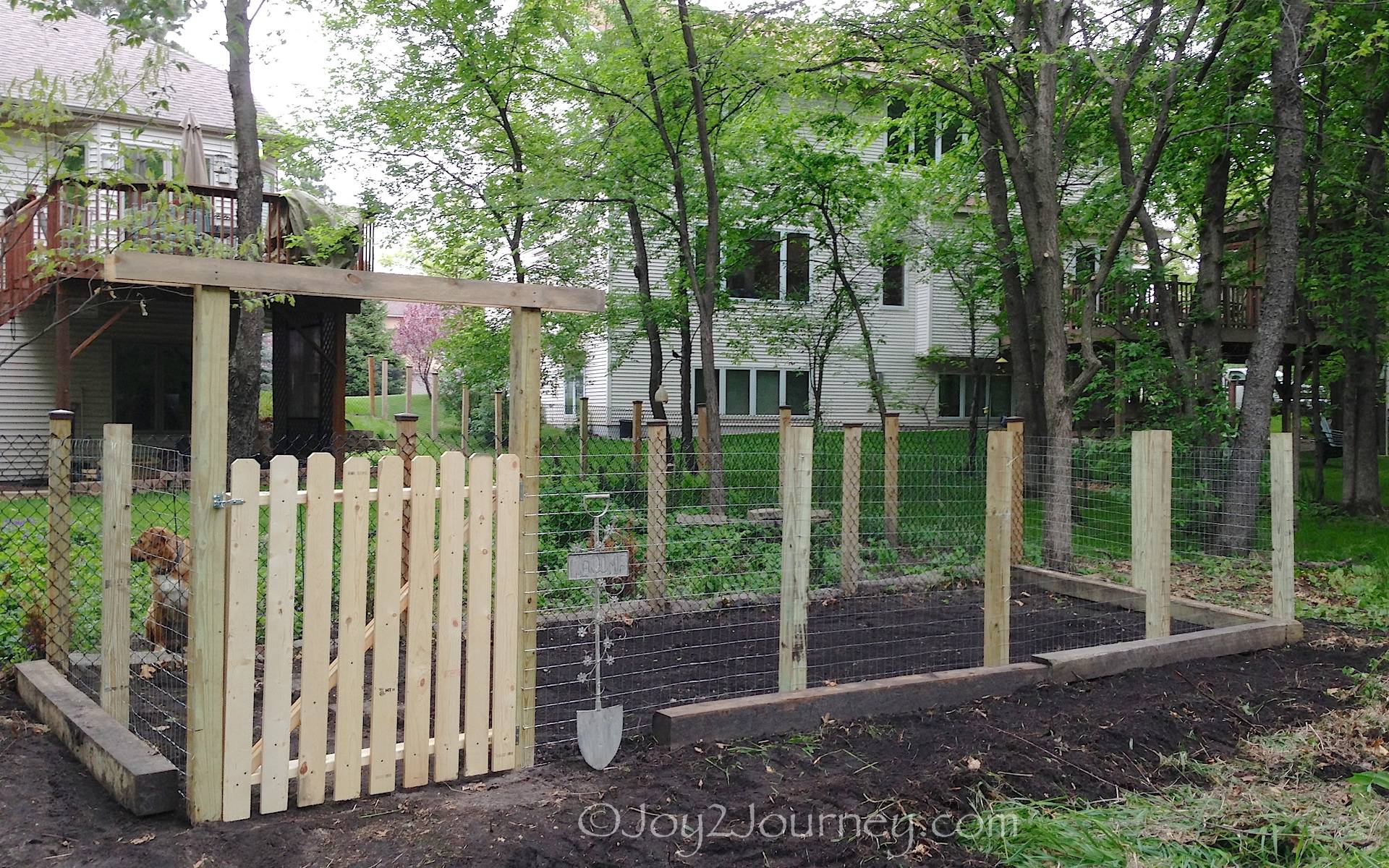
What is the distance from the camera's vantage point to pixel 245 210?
36.4 ft

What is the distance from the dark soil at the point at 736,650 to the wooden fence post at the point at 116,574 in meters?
0.23

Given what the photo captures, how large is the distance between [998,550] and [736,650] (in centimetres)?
184

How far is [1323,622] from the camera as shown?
7.74m

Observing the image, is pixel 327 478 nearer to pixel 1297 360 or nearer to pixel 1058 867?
pixel 1058 867

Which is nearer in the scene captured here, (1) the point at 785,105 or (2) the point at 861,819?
(2) the point at 861,819

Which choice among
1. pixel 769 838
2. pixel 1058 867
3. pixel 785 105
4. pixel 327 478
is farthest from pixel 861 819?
pixel 785 105

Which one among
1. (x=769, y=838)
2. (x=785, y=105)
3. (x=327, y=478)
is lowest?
(x=769, y=838)

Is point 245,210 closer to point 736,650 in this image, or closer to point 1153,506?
point 736,650

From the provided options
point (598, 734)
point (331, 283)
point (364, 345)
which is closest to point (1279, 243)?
point (598, 734)

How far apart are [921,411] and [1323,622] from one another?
52.2 feet

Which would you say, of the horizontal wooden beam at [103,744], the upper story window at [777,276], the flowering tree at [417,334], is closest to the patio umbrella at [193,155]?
the upper story window at [777,276]

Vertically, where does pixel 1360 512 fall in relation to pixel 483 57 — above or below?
below

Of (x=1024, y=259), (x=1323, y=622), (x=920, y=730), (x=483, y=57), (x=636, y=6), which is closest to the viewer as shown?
(x=920, y=730)

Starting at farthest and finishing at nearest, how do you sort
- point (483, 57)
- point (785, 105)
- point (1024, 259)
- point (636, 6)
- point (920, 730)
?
point (785, 105)
point (483, 57)
point (1024, 259)
point (636, 6)
point (920, 730)
